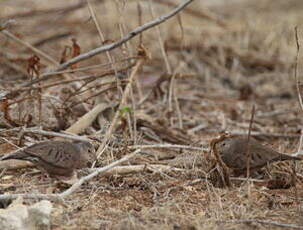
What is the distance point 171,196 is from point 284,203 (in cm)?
72

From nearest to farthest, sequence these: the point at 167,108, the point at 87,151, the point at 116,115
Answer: the point at 87,151
the point at 116,115
the point at 167,108

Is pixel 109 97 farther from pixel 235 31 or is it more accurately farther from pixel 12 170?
pixel 235 31

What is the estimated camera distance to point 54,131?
4.98 m

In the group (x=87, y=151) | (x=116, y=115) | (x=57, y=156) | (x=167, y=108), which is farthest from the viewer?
(x=167, y=108)

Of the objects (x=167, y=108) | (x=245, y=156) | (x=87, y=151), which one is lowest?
(x=167, y=108)

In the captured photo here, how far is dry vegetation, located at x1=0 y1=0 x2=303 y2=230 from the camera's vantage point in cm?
365

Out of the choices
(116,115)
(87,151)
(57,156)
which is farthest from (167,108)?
(57,156)

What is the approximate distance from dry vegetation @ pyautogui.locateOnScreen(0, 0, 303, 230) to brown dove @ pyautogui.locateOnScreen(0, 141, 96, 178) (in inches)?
4.2

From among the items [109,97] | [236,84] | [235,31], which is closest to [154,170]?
[109,97]

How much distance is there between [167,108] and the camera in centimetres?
631

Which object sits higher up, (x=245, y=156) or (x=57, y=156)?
(x=57, y=156)

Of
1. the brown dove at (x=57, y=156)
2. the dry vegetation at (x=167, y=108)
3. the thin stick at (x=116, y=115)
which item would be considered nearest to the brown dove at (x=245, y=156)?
the dry vegetation at (x=167, y=108)

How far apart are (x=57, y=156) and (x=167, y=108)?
252 centimetres

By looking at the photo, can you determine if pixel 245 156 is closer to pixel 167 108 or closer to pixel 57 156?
pixel 57 156
